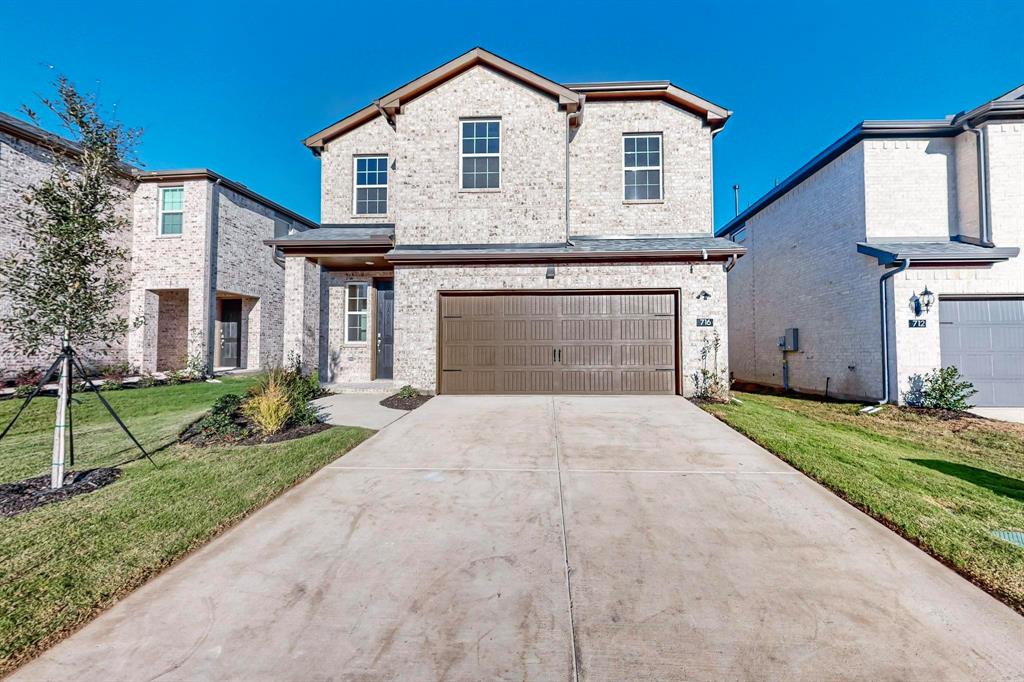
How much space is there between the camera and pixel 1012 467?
16.5 ft

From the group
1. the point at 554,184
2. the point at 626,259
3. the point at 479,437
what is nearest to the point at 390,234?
the point at 554,184

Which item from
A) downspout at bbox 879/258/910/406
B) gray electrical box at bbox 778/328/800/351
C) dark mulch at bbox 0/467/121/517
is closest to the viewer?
dark mulch at bbox 0/467/121/517

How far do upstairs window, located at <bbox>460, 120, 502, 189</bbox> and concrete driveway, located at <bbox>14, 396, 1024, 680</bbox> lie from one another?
7.69 metres

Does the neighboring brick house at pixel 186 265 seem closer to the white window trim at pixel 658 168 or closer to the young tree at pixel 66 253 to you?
the young tree at pixel 66 253

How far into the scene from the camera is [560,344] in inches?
361

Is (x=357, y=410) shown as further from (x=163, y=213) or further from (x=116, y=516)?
(x=163, y=213)

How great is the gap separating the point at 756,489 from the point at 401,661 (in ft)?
11.9

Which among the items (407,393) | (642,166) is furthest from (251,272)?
(642,166)

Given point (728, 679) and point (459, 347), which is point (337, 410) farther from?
point (728, 679)

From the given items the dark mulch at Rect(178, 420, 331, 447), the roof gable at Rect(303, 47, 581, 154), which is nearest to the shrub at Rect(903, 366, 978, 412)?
the roof gable at Rect(303, 47, 581, 154)

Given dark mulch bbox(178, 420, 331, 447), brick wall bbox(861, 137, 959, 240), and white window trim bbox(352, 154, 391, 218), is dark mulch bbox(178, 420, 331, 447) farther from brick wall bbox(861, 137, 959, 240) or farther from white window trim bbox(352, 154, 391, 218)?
brick wall bbox(861, 137, 959, 240)

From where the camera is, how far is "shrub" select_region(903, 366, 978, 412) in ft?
27.2

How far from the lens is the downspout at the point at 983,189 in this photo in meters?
8.98

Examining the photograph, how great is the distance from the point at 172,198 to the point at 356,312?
807 cm
